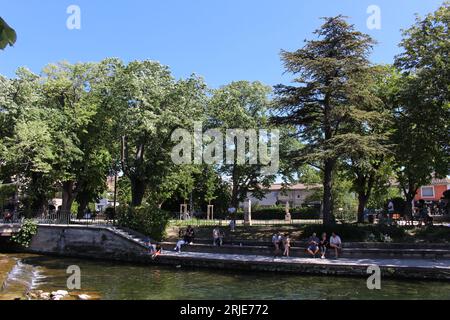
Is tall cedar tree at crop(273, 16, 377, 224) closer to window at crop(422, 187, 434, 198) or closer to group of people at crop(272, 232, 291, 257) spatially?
group of people at crop(272, 232, 291, 257)

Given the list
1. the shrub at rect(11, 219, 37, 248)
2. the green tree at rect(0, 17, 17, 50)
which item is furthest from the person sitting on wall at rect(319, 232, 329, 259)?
the green tree at rect(0, 17, 17, 50)

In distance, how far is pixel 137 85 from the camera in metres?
35.1

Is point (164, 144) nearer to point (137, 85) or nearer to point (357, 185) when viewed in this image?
point (137, 85)

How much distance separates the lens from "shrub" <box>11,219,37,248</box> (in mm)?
33656

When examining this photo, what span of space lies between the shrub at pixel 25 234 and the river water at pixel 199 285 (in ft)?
25.7

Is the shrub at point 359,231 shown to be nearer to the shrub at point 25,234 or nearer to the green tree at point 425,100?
the green tree at point 425,100

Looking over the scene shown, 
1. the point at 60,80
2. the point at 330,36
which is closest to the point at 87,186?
the point at 60,80

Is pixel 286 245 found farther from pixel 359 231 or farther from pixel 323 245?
pixel 359 231

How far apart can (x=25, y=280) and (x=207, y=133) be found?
1021 inches

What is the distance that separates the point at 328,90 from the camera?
1125 inches

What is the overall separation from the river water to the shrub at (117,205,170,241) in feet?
18.6

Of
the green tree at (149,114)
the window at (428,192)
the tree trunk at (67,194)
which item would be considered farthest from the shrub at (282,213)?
the window at (428,192)

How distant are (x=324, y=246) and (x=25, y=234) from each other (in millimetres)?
22239

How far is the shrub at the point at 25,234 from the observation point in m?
33.7
